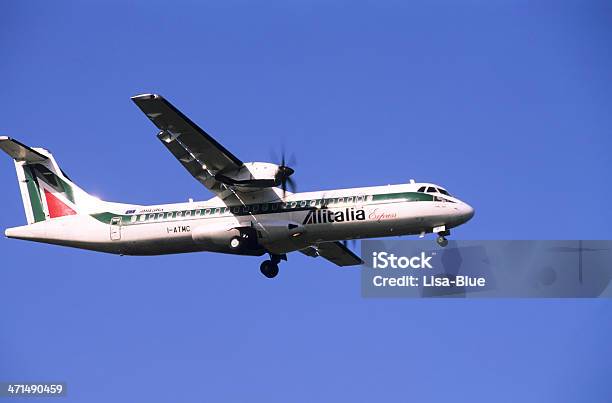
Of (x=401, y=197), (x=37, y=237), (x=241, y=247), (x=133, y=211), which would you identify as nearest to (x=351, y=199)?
(x=401, y=197)

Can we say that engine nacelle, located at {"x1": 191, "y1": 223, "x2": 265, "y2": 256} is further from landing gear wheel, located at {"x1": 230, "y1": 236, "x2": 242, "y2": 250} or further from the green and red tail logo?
the green and red tail logo

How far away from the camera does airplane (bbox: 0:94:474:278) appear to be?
1280 inches

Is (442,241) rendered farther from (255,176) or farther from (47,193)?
(47,193)

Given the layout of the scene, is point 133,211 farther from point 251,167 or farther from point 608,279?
point 608,279

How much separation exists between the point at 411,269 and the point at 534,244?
427 cm

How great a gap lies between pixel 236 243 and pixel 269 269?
7.20ft

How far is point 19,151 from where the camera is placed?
36.4 m

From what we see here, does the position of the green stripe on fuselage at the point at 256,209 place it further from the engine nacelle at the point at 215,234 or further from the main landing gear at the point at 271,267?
the main landing gear at the point at 271,267

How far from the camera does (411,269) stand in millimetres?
39188

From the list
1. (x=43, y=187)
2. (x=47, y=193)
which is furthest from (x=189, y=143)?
(x=43, y=187)

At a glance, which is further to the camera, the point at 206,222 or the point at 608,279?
the point at 608,279

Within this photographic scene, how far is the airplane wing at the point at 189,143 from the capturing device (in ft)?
104

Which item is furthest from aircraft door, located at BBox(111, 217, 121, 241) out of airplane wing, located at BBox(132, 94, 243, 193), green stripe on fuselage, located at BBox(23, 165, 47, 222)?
airplane wing, located at BBox(132, 94, 243, 193)

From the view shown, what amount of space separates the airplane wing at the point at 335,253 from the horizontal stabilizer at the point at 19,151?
8959 millimetres
